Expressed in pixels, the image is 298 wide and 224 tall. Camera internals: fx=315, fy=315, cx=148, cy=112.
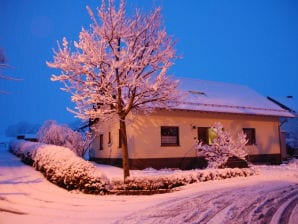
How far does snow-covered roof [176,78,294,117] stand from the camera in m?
22.4

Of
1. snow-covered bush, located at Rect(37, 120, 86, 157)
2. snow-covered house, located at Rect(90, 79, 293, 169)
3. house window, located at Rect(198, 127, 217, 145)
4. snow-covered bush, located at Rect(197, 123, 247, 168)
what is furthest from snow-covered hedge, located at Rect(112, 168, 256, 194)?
snow-covered bush, located at Rect(37, 120, 86, 157)

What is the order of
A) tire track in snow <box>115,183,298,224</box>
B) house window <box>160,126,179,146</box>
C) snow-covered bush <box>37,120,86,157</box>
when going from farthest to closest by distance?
snow-covered bush <box>37,120,86,157</box> → house window <box>160,126,179,146</box> → tire track in snow <box>115,183,298,224</box>

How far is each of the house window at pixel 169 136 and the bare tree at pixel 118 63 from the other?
25.1ft

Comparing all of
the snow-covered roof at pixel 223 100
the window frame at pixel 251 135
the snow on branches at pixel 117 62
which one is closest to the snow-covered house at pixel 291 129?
the snow-covered roof at pixel 223 100

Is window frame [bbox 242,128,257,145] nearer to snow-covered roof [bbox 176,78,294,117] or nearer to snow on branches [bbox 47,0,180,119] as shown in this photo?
snow-covered roof [bbox 176,78,294,117]

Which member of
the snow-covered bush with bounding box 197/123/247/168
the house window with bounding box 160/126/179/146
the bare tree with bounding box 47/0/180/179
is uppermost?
the bare tree with bounding box 47/0/180/179

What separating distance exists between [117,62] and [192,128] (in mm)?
11079

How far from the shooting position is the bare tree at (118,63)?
40.8 feet

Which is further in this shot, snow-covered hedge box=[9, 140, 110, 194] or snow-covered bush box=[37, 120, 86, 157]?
snow-covered bush box=[37, 120, 86, 157]

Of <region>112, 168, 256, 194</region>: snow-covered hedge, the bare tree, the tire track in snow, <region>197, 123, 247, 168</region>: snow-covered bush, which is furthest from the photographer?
<region>197, 123, 247, 168</region>: snow-covered bush

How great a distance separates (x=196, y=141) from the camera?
72.0 feet

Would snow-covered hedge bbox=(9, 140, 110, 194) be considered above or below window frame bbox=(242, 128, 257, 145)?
below

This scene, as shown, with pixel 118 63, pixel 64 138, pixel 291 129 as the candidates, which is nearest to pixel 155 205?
pixel 118 63

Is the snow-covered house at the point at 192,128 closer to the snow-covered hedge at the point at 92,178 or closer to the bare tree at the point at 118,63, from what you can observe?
the bare tree at the point at 118,63
